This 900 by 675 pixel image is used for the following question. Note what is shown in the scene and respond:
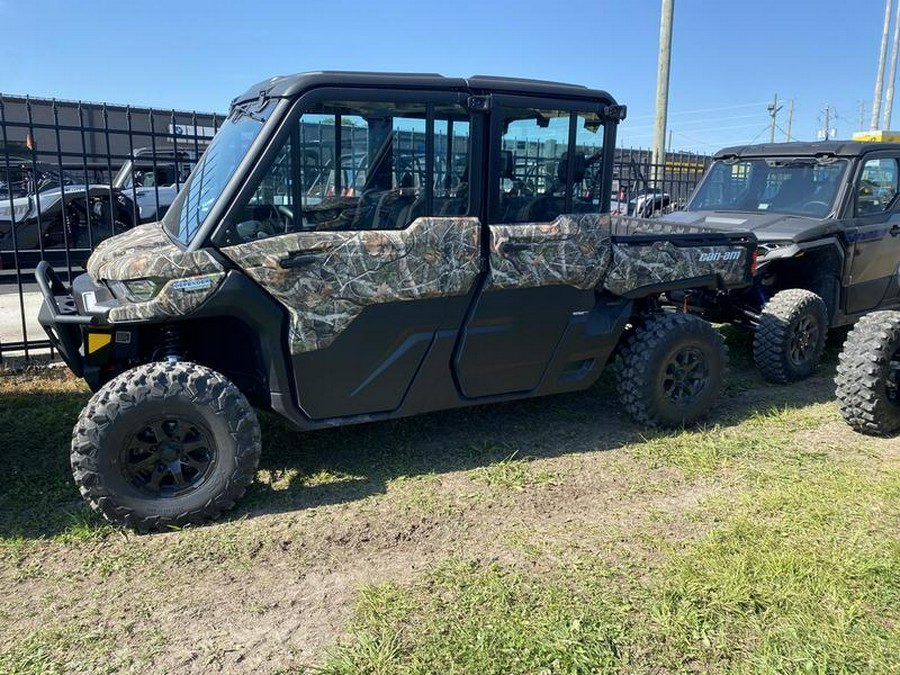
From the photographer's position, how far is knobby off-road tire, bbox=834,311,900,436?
4.87 metres

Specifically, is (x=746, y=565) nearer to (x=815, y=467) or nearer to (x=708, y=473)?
(x=708, y=473)

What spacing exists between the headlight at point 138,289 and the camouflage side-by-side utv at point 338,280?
0.05 feet

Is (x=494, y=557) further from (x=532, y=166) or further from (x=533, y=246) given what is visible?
(x=532, y=166)

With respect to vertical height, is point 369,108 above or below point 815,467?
above

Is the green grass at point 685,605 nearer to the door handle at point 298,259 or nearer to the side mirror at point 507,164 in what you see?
the door handle at point 298,259

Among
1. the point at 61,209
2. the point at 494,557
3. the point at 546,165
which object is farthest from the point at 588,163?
the point at 61,209

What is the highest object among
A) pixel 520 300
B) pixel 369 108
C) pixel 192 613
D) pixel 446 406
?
pixel 369 108

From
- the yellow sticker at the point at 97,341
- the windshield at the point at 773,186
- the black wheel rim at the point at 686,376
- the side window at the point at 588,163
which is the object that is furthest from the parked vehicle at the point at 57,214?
the windshield at the point at 773,186

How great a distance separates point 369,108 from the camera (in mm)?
3822

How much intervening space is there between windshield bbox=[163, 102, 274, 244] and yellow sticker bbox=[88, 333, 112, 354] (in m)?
0.64

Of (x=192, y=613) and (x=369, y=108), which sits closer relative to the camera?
(x=192, y=613)

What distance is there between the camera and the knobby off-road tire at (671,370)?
4918mm

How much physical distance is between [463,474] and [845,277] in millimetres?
4644

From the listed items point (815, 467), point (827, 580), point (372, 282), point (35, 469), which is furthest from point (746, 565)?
point (35, 469)
